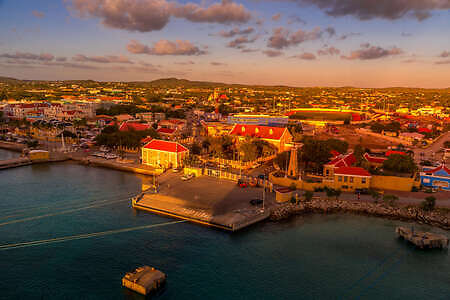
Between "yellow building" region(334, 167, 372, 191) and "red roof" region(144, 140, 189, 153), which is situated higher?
"red roof" region(144, 140, 189, 153)

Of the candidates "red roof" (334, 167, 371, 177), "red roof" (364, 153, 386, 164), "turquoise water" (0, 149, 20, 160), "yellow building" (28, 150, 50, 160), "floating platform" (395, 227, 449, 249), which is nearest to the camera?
"floating platform" (395, 227, 449, 249)

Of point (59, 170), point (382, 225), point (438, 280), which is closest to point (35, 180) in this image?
point (59, 170)

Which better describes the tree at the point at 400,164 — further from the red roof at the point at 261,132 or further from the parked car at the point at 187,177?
the parked car at the point at 187,177

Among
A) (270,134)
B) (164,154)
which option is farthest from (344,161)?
(164,154)

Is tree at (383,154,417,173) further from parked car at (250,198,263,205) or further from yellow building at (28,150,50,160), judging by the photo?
yellow building at (28,150,50,160)

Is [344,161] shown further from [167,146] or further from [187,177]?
[167,146]

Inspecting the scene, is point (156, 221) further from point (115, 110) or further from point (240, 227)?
point (115, 110)

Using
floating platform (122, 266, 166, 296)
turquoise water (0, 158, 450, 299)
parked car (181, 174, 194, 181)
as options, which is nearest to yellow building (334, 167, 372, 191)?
turquoise water (0, 158, 450, 299)

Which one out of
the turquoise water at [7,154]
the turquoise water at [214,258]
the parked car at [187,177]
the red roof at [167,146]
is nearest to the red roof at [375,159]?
the turquoise water at [214,258]
